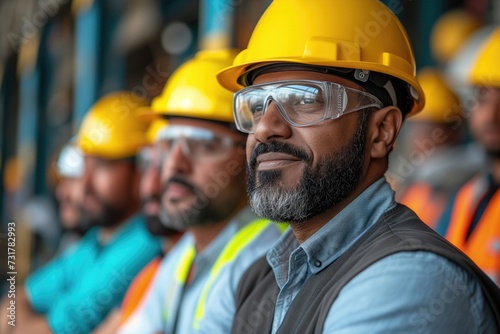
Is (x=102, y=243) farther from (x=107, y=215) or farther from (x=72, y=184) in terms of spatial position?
(x=72, y=184)

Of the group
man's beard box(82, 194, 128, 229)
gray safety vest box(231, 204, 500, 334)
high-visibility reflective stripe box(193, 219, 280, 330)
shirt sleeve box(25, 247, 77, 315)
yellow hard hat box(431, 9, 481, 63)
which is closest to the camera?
gray safety vest box(231, 204, 500, 334)

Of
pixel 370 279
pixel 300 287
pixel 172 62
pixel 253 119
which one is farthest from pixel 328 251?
pixel 172 62

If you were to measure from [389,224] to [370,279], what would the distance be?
0.32 m

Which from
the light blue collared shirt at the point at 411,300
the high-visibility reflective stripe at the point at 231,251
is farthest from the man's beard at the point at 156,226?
the light blue collared shirt at the point at 411,300

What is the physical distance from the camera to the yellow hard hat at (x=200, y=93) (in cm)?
392

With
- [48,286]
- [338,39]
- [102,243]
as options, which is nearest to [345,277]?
[338,39]

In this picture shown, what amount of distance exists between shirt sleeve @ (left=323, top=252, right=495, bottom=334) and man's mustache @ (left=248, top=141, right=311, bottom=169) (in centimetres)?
57

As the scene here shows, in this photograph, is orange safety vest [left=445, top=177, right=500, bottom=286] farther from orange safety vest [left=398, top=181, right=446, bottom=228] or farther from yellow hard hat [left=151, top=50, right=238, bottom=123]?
yellow hard hat [left=151, top=50, right=238, bottom=123]

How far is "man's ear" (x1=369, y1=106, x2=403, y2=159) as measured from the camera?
2.38 meters

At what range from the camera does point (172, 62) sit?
44.9 ft

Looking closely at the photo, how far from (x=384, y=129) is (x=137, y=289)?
267 centimetres

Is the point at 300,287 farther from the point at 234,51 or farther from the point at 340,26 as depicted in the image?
the point at 234,51

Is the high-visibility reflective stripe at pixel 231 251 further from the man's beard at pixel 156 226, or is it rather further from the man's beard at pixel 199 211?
the man's beard at pixel 156 226

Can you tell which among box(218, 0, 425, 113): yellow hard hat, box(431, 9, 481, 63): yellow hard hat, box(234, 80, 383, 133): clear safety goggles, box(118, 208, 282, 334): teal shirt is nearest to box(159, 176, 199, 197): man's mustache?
box(118, 208, 282, 334): teal shirt
